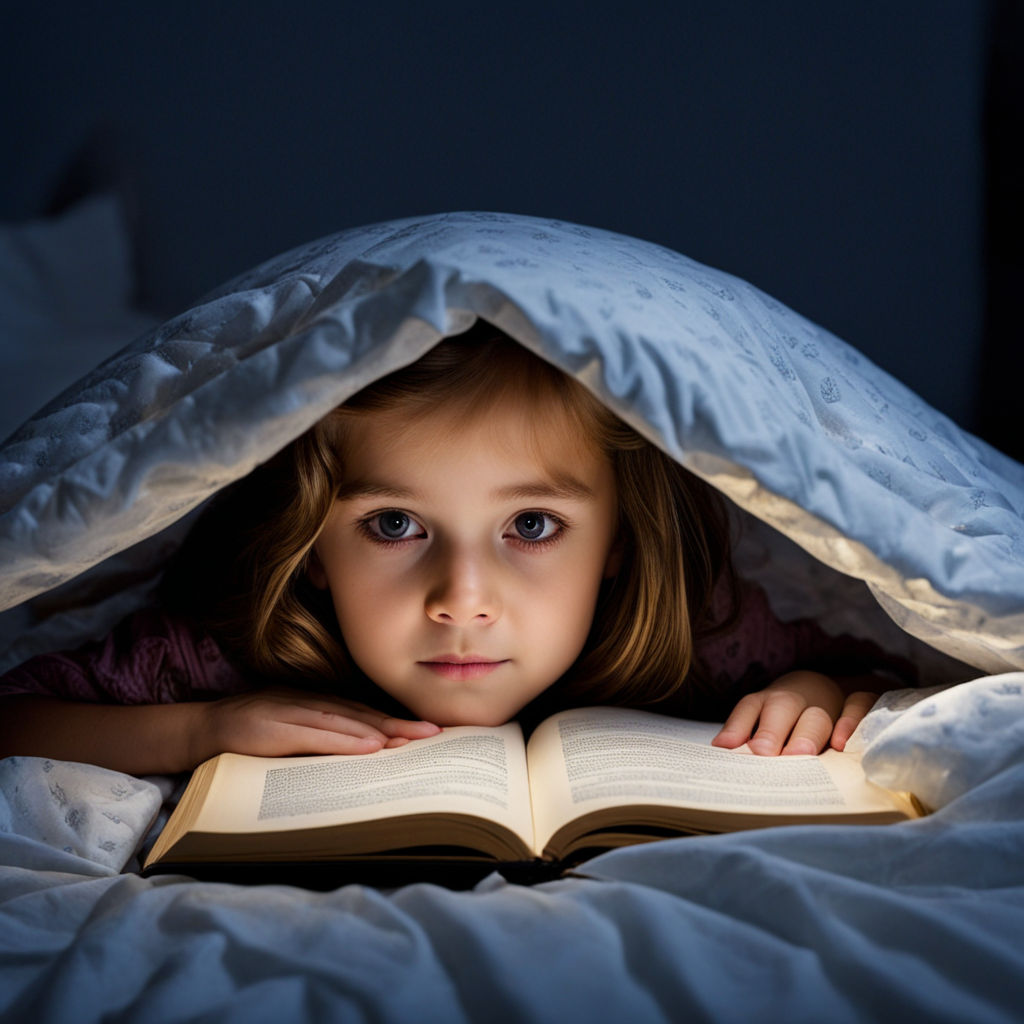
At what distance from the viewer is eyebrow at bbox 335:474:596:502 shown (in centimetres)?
84

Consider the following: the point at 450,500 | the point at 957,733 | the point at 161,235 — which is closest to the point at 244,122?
the point at 161,235

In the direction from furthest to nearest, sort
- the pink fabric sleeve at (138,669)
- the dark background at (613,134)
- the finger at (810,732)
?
the dark background at (613,134), the pink fabric sleeve at (138,669), the finger at (810,732)

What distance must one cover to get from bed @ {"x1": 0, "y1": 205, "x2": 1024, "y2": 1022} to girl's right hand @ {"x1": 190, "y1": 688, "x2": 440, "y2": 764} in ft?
0.21

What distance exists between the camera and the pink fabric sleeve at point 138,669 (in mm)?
948

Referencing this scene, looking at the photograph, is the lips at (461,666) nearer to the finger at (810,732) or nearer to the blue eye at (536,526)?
the blue eye at (536,526)

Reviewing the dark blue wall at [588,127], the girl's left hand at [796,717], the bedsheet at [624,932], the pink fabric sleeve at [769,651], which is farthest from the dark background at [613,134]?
the bedsheet at [624,932]

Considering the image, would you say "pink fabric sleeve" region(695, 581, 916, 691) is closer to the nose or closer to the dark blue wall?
the nose

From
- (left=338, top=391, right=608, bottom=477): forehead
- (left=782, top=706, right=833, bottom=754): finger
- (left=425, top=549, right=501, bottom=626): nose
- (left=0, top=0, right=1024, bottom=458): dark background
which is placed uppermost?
(left=0, top=0, right=1024, bottom=458): dark background

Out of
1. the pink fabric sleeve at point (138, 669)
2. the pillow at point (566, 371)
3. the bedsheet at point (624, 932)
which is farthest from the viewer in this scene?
the pink fabric sleeve at point (138, 669)

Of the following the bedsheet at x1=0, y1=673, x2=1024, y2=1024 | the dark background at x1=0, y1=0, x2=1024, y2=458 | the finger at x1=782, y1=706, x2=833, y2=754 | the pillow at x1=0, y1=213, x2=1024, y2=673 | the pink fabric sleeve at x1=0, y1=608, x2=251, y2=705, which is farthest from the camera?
the dark background at x1=0, y1=0, x2=1024, y2=458

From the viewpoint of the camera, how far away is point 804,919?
0.55m

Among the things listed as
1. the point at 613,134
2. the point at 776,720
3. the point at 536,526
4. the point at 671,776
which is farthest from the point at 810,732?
the point at 613,134

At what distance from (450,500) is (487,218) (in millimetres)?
228

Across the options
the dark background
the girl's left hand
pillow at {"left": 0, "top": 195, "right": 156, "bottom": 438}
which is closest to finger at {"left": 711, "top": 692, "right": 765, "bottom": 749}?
the girl's left hand
